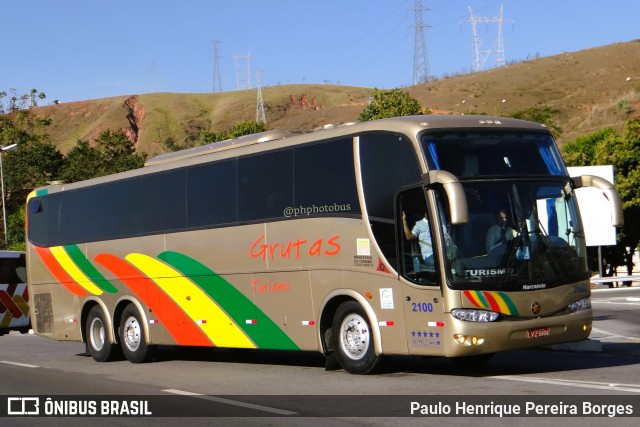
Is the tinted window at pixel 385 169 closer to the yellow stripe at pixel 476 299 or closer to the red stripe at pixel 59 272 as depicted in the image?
the yellow stripe at pixel 476 299

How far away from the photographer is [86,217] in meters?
21.2

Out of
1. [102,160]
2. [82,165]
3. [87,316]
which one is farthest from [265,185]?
[102,160]

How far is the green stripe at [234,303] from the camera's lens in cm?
1619

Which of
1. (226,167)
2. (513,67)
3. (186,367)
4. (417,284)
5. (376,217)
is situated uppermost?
(513,67)

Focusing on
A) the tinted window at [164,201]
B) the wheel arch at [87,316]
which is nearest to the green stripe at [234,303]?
the tinted window at [164,201]

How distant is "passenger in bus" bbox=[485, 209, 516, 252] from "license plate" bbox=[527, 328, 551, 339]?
1.18m

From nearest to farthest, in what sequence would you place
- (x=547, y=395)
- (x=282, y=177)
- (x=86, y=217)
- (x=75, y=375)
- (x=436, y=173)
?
1. (x=547, y=395)
2. (x=436, y=173)
3. (x=282, y=177)
4. (x=75, y=375)
5. (x=86, y=217)

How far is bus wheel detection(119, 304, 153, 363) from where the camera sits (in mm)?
19734

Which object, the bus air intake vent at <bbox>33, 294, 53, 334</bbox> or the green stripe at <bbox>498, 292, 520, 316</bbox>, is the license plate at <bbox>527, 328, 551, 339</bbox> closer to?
the green stripe at <bbox>498, 292, 520, 316</bbox>

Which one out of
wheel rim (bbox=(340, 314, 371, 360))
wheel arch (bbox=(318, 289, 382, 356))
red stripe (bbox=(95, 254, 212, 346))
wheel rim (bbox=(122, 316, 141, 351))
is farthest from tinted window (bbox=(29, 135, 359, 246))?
wheel rim (bbox=(122, 316, 141, 351))

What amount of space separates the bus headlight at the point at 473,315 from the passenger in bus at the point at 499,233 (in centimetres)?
79

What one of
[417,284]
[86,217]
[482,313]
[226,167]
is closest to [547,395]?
[482,313]

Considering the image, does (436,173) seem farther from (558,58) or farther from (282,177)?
(558,58)

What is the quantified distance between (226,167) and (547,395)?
25.9 feet
